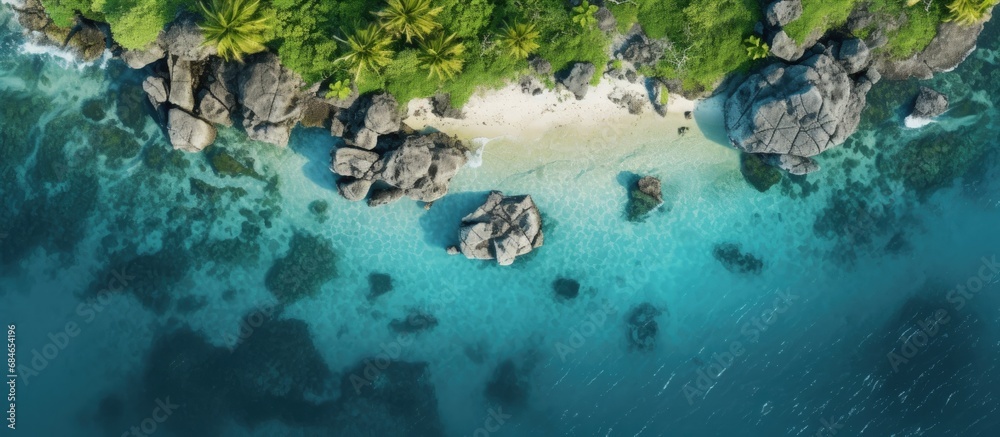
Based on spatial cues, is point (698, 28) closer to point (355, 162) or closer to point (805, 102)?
point (805, 102)

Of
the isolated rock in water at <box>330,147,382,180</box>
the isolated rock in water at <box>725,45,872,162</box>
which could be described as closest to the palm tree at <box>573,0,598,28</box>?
the isolated rock in water at <box>725,45,872,162</box>

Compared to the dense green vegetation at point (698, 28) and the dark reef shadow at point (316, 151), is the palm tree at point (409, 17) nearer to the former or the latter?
the dark reef shadow at point (316, 151)

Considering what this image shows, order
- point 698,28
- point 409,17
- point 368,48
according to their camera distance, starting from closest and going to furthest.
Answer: point 409,17 < point 368,48 < point 698,28

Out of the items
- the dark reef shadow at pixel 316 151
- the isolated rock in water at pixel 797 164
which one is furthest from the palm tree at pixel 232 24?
the isolated rock in water at pixel 797 164

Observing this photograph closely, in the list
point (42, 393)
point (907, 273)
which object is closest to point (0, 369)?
point (42, 393)

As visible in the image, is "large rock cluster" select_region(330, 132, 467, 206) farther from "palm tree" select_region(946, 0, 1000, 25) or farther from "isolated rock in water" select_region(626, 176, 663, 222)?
"palm tree" select_region(946, 0, 1000, 25)

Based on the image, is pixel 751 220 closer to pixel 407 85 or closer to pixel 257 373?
pixel 407 85

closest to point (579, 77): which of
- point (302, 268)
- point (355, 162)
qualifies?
point (355, 162)
